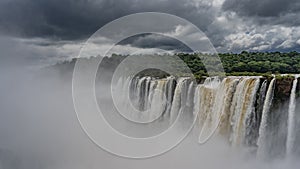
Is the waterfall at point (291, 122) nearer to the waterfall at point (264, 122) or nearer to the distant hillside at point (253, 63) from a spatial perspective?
the waterfall at point (264, 122)

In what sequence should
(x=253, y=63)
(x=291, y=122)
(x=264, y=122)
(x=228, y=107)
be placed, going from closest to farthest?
1. (x=291, y=122)
2. (x=264, y=122)
3. (x=228, y=107)
4. (x=253, y=63)

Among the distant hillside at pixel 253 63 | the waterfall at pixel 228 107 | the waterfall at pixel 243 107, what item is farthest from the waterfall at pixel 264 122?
the distant hillside at pixel 253 63

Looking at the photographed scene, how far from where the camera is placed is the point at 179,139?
14750mm

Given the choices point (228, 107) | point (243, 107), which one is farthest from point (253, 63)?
point (243, 107)

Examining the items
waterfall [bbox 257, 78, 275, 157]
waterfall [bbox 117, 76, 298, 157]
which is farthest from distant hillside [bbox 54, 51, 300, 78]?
waterfall [bbox 257, 78, 275, 157]

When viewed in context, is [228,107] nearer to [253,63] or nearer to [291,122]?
[291,122]

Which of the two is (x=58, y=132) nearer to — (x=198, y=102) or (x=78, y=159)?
(x=78, y=159)

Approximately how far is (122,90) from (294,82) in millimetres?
15601

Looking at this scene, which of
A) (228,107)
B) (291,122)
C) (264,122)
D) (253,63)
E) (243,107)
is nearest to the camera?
(291,122)

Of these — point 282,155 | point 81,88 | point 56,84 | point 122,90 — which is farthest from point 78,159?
point 56,84

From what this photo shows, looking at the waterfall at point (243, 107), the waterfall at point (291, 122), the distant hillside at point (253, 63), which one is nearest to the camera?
the waterfall at point (291, 122)

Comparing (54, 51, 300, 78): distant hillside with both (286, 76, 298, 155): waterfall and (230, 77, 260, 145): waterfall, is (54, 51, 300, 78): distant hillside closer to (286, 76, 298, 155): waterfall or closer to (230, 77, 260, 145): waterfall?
(230, 77, 260, 145): waterfall

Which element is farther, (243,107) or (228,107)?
(228,107)

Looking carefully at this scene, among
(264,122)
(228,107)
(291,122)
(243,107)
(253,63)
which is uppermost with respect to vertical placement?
(253,63)
